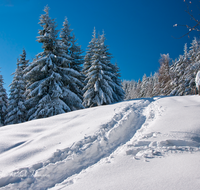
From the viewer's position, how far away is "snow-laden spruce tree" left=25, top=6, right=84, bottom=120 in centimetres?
989

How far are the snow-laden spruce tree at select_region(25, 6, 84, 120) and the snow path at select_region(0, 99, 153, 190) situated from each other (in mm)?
6846

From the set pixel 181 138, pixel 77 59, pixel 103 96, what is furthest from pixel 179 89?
pixel 181 138

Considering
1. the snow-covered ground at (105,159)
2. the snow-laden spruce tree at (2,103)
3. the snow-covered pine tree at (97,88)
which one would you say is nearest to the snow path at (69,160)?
the snow-covered ground at (105,159)

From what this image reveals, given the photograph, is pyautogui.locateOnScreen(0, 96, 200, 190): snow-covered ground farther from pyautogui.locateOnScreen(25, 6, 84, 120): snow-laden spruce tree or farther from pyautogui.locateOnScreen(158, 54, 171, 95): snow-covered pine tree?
pyautogui.locateOnScreen(158, 54, 171, 95): snow-covered pine tree

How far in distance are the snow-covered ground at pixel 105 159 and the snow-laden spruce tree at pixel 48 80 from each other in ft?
20.8

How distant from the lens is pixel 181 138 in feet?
8.98

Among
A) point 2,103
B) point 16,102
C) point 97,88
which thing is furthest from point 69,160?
point 2,103

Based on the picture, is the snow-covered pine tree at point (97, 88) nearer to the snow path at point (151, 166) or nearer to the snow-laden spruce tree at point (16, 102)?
the snow-laden spruce tree at point (16, 102)

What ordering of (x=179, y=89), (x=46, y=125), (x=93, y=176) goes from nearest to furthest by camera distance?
(x=93, y=176), (x=46, y=125), (x=179, y=89)

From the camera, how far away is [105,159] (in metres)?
2.48

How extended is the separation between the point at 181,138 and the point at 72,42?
16457mm

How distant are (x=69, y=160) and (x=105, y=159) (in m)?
0.72

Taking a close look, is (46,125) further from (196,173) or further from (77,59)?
(77,59)

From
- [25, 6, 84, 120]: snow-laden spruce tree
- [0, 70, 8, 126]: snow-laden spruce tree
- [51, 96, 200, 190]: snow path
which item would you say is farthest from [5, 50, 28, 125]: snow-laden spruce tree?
[51, 96, 200, 190]: snow path
